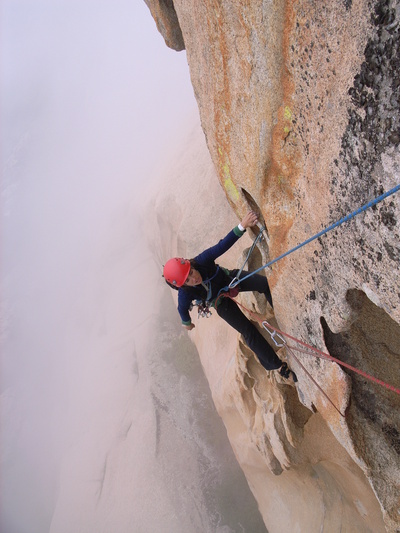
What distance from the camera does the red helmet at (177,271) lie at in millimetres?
3721

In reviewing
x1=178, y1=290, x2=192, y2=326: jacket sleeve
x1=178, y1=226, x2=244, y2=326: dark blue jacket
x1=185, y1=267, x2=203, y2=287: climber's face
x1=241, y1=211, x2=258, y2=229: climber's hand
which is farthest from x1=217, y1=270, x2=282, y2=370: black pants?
x1=241, y1=211, x2=258, y2=229: climber's hand

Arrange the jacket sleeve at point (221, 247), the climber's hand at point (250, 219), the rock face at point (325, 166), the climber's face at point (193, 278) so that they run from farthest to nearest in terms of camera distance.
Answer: the climber's face at point (193, 278) < the jacket sleeve at point (221, 247) < the climber's hand at point (250, 219) < the rock face at point (325, 166)

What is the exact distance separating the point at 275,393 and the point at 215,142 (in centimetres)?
309

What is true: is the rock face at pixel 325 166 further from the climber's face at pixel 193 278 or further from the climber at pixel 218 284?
the climber's face at pixel 193 278

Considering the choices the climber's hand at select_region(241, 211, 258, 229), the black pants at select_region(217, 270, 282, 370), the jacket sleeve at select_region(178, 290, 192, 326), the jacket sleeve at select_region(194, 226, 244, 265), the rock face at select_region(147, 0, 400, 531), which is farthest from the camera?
the black pants at select_region(217, 270, 282, 370)

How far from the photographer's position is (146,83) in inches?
1342

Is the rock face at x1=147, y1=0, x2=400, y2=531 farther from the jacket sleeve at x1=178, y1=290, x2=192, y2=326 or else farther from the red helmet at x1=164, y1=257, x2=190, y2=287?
the jacket sleeve at x1=178, y1=290, x2=192, y2=326

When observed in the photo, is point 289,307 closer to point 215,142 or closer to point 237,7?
point 215,142

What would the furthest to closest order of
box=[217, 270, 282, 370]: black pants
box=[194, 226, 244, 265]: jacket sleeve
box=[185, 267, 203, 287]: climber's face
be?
1. box=[217, 270, 282, 370]: black pants
2. box=[185, 267, 203, 287]: climber's face
3. box=[194, 226, 244, 265]: jacket sleeve

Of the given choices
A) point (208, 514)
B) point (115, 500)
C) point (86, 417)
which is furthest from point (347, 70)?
point (86, 417)

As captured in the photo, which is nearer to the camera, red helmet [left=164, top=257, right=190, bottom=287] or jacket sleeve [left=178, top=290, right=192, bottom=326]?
red helmet [left=164, top=257, right=190, bottom=287]

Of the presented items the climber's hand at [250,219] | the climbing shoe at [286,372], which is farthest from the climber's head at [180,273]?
the climbing shoe at [286,372]

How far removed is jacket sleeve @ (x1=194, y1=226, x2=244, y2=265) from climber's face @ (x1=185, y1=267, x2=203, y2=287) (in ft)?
0.47

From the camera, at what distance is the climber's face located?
381 cm
